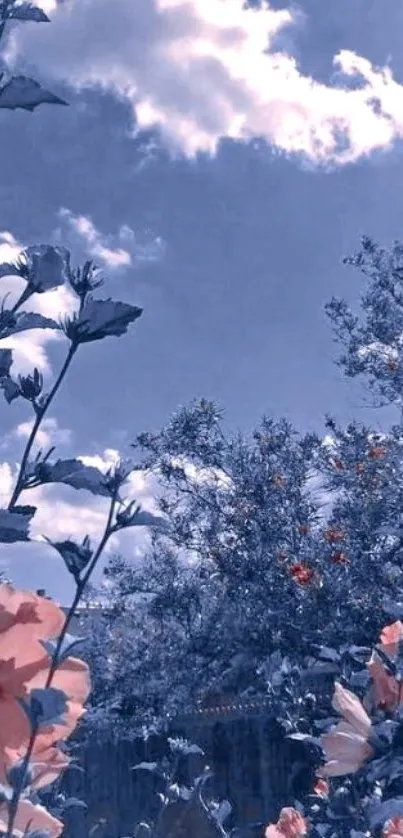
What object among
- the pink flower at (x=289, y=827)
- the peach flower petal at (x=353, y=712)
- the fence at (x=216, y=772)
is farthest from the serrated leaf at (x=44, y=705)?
the fence at (x=216, y=772)

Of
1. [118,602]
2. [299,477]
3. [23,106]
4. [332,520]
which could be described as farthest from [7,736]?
[118,602]

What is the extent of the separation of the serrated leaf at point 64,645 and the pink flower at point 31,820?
126 millimetres

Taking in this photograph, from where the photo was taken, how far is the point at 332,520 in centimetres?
1105

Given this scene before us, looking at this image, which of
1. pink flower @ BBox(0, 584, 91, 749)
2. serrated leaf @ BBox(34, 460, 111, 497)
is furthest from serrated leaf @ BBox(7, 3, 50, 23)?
pink flower @ BBox(0, 584, 91, 749)

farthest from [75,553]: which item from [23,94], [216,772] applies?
[216,772]

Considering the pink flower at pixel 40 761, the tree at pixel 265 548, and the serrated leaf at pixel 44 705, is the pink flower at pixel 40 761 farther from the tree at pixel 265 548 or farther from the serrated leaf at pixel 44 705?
the tree at pixel 265 548

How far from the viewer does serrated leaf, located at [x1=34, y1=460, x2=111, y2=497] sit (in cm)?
98

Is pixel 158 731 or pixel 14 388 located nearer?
pixel 14 388

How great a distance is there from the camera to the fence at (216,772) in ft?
27.4

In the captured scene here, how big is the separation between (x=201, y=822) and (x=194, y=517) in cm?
497

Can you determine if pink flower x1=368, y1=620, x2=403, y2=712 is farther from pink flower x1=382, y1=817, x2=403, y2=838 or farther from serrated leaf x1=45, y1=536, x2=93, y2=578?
serrated leaf x1=45, y1=536, x2=93, y2=578

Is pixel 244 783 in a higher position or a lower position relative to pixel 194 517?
lower

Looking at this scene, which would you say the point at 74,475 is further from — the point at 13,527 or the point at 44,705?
the point at 44,705

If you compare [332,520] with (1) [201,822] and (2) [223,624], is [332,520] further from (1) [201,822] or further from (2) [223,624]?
(1) [201,822]
